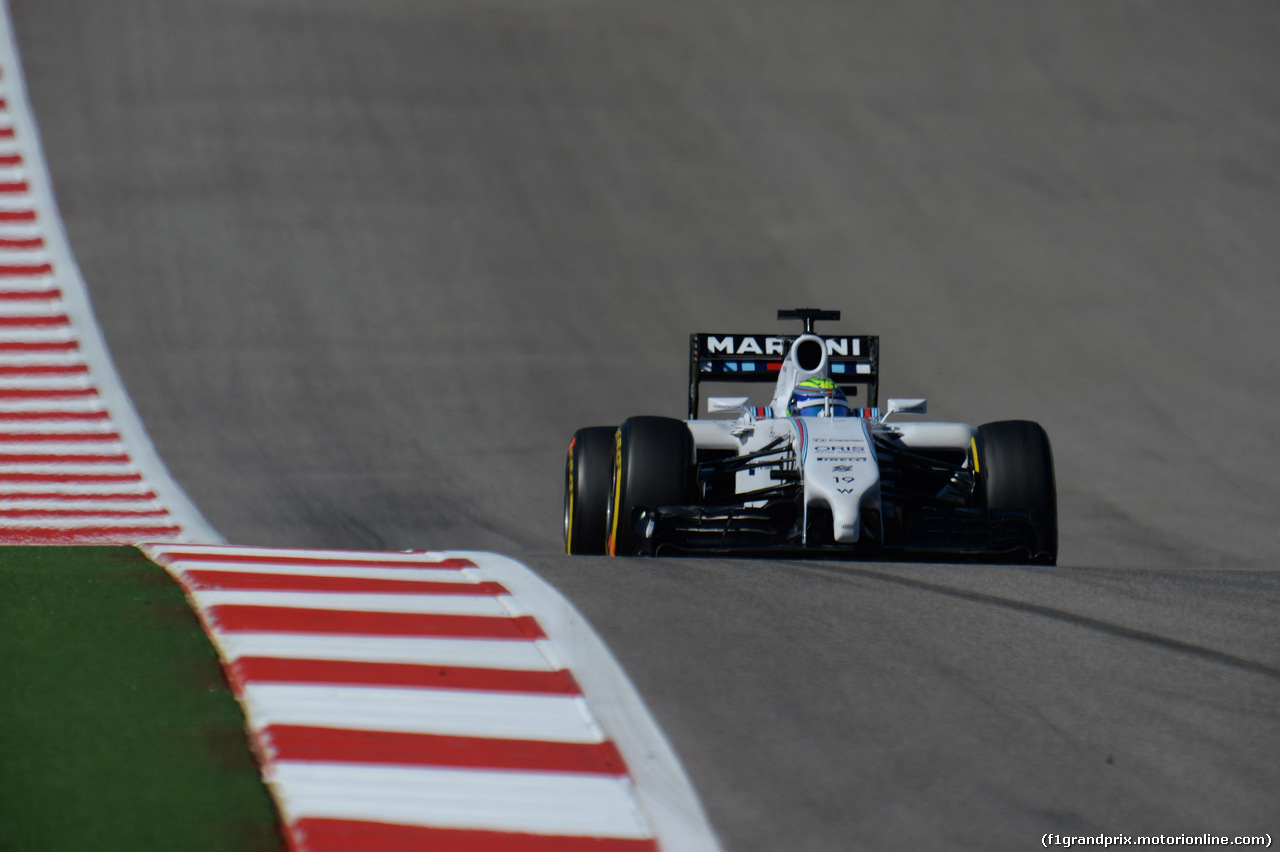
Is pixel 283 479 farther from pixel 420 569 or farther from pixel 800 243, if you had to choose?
pixel 800 243

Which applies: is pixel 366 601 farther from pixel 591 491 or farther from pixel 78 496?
pixel 78 496

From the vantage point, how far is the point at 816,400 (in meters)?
6.68

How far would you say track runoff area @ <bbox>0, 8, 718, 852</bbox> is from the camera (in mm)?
2617

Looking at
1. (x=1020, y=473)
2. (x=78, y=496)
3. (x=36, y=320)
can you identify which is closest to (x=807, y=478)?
(x=1020, y=473)

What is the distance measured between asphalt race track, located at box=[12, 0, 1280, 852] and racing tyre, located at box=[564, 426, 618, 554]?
1.77 metres

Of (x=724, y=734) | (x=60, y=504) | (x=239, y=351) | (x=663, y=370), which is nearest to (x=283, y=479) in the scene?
(x=60, y=504)

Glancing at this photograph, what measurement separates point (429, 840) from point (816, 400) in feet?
14.4

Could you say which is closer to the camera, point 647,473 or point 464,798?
point 464,798

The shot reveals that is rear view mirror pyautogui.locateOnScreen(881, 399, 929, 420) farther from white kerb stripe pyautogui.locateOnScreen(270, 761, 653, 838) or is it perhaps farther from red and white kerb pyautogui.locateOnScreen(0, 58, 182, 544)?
red and white kerb pyautogui.locateOnScreen(0, 58, 182, 544)

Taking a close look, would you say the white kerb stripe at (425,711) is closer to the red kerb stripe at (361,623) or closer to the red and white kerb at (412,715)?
the red and white kerb at (412,715)

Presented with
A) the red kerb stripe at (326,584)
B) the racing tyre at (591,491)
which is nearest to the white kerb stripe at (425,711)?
the red kerb stripe at (326,584)

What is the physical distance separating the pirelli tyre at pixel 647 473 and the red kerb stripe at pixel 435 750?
9.54 ft

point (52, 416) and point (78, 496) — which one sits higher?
point (52, 416)

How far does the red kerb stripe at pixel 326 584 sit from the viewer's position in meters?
4.03
